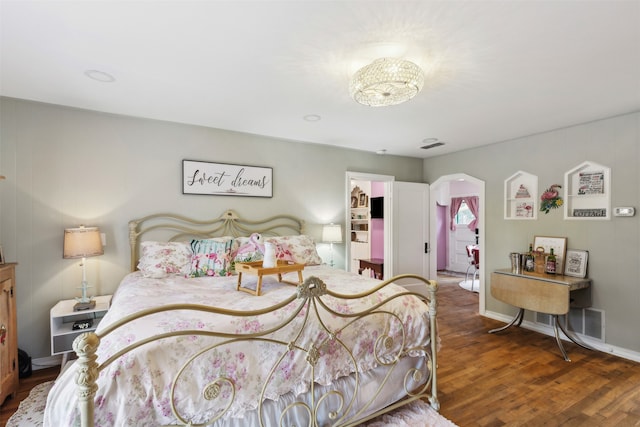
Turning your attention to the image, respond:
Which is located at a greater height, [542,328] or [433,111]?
[433,111]

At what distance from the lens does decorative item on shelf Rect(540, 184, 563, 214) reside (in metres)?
3.56

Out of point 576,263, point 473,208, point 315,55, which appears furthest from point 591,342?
point 473,208

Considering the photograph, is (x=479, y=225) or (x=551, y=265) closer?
(x=551, y=265)

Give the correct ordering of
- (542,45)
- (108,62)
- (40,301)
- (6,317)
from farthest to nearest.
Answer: (40,301) → (6,317) → (108,62) → (542,45)

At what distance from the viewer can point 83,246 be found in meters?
2.65

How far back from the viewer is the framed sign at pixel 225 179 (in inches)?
134

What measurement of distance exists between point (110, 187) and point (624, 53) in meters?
4.16

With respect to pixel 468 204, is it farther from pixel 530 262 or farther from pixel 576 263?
pixel 576 263

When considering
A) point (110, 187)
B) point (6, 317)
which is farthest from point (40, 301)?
point (110, 187)

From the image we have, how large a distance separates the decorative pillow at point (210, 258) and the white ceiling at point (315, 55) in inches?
50.9

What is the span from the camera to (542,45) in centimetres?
185

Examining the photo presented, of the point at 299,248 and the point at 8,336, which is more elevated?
the point at 299,248

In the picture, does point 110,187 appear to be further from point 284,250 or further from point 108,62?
point 284,250

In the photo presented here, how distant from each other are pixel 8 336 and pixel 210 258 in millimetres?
1486
